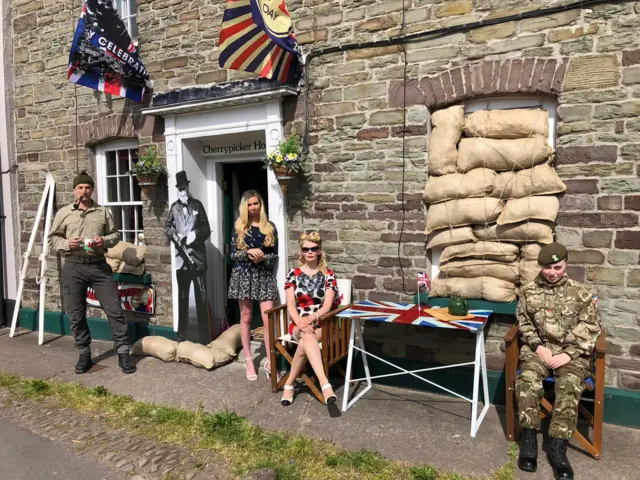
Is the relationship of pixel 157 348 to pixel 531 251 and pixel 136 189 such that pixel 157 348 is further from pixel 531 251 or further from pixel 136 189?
pixel 531 251

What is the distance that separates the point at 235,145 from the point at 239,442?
3611 millimetres

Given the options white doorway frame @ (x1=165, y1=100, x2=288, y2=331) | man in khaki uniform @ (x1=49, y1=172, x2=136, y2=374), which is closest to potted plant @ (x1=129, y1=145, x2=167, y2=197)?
white doorway frame @ (x1=165, y1=100, x2=288, y2=331)

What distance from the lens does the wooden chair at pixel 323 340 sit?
176 inches

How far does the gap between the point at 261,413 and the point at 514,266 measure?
255cm

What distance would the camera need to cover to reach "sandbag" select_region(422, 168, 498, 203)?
14.7 ft

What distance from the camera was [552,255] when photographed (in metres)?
3.71

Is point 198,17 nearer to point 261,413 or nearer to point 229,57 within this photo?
point 229,57

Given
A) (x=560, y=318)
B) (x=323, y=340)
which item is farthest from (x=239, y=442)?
(x=560, y=318)

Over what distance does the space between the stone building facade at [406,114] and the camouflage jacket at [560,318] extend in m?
0.53

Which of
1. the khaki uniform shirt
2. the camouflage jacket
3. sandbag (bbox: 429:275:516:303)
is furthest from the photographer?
the khaki uniform shirt

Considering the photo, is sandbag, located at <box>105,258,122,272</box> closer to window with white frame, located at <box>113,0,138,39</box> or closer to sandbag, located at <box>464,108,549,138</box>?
window with white frame, located at <box>113,0,138,39</box>

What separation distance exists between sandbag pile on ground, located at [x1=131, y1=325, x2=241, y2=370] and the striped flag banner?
3.04 meters

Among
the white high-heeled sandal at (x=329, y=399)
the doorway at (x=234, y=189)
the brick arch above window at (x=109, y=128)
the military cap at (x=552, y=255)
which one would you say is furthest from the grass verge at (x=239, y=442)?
the brick arch above window at (x=109, y=128)

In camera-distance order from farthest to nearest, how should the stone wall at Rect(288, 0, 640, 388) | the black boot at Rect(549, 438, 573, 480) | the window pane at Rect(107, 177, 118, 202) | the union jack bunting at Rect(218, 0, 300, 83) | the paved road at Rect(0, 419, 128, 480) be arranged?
1. the window pane at Rect(107, 177, 118, 202)
2. the union jack bunting at Rect(218, 0, 300, 83)
3. the stone wall at Rect(288, 0, 640, 388)
4. the paved road at Rect(0, 419, 128, 480)
5. the black boot at Rect(549, 438, 573, 480)
